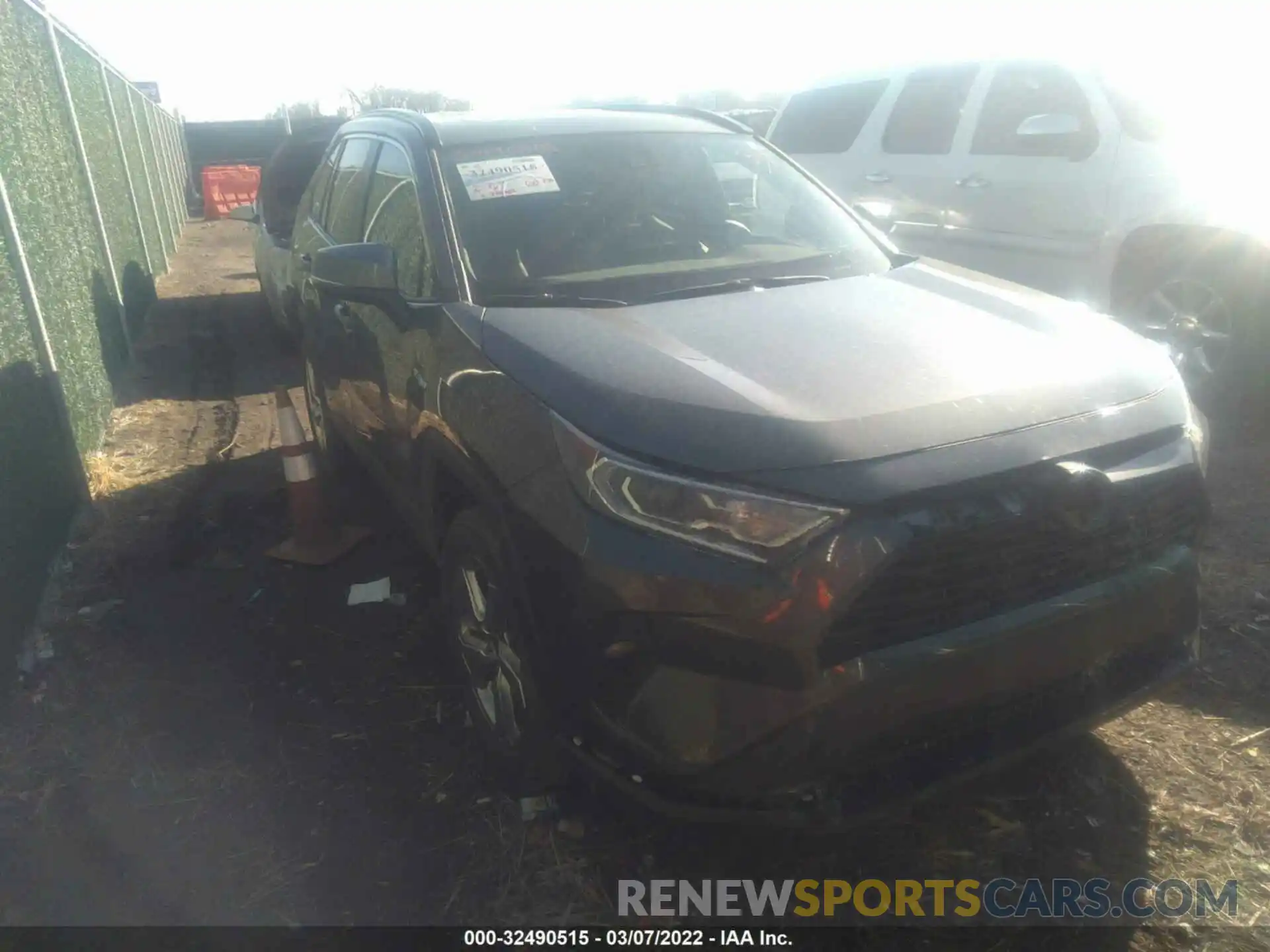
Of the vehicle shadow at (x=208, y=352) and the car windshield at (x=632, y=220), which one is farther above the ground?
the car windshield at (x=632, y=220)

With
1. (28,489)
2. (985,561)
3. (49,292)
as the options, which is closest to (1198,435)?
(985,561)

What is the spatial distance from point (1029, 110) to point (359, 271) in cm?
468

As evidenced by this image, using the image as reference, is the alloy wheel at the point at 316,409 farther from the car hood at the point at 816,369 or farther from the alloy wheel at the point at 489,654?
the car hood at the point at 816,369

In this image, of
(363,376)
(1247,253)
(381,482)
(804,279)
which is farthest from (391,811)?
(1247,253)

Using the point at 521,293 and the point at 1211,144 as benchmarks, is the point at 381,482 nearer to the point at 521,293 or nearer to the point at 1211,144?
the point at 521,293

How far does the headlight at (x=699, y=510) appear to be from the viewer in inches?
82.5

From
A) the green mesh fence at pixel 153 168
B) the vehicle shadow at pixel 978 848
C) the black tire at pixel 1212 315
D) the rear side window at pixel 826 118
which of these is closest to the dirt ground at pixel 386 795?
the vehicle shadow at pixel 978 848

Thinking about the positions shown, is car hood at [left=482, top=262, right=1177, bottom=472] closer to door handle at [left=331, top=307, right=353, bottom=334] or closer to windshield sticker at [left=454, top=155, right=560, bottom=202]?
windshield sticker at [left=454, top=155, right=560, bottom=202]

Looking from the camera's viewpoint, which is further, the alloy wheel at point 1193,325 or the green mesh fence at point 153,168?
the green mesh fence at point 153,168

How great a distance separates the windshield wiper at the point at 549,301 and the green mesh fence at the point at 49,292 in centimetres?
234

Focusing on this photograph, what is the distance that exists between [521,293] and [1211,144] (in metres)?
4.16

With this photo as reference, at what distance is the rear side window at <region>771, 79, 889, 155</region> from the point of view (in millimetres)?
7453

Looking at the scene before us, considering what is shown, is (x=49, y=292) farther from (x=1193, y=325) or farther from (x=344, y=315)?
(x=1193, y=325)

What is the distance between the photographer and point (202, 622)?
4.19 metres
